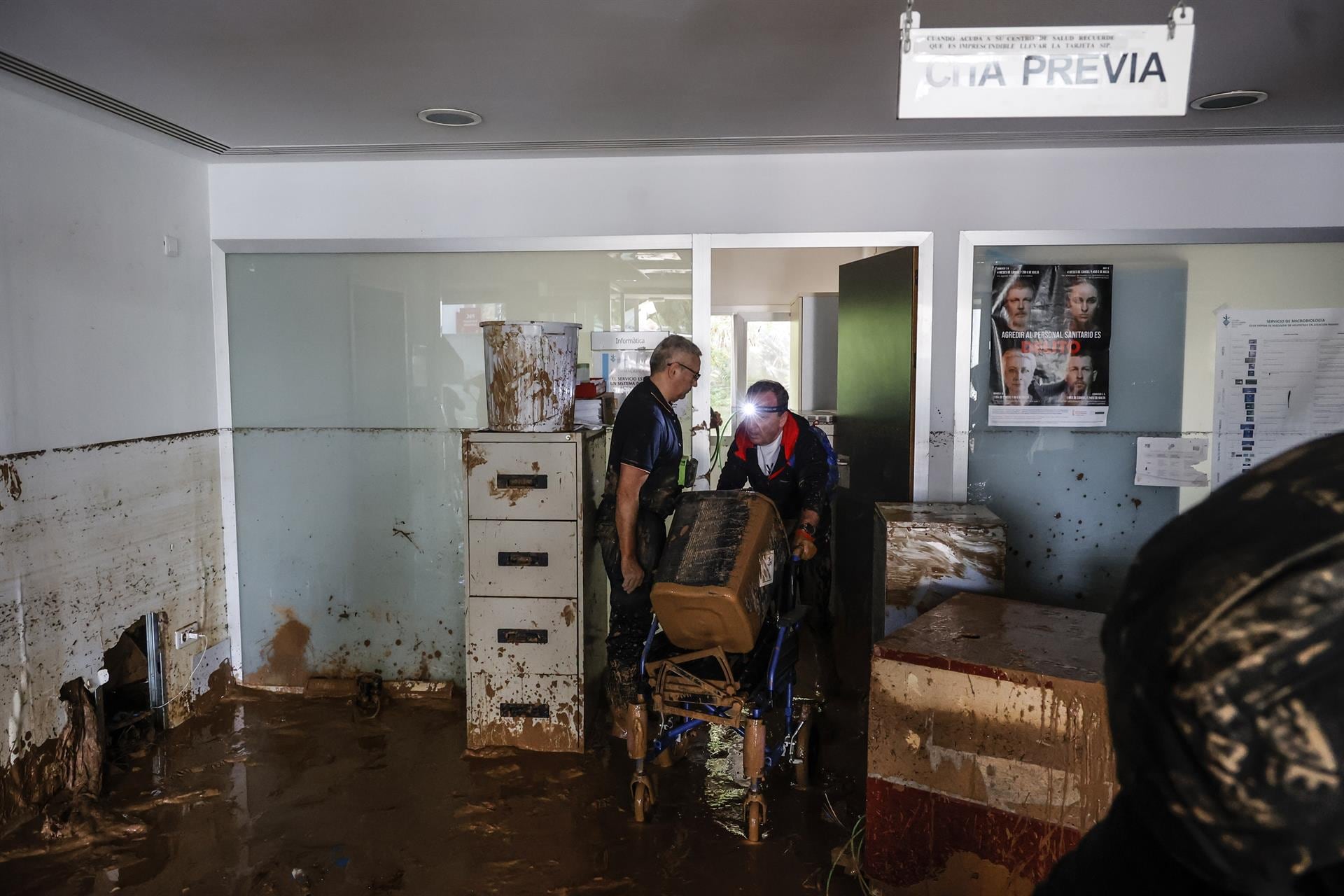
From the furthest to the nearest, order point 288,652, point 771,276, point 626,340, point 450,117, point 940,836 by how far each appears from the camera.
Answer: point 771,276 < point 288,652 < point 626,340 < point 450,117 < point 940,836

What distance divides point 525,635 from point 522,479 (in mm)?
621

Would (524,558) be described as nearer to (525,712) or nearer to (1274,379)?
(525,712)

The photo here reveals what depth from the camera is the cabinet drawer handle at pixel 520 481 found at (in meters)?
3.18

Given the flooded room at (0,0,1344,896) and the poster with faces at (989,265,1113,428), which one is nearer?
the flooded room at (0,0,1344,896)

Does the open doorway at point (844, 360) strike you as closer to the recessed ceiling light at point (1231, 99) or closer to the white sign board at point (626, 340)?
the white sign board at point (626, 340)

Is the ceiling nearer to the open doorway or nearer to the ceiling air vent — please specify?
the ceiling air vent

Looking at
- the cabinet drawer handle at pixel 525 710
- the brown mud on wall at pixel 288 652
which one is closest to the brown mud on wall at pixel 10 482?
the brown mud on wall at pixel 288 652

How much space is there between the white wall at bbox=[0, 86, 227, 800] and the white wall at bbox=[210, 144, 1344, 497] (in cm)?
52

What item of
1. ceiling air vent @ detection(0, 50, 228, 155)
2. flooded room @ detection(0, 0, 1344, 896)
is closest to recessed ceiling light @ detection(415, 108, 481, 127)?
flooded room @ detection(0, 0, 1344, 896)

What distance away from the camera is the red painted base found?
68.7 inches

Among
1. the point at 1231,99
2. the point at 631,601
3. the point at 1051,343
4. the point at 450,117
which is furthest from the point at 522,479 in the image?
the point at 1231,99

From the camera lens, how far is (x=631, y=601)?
3.17 meters

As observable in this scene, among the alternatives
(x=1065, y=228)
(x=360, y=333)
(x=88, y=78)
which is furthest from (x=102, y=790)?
(x=1065, y=228)

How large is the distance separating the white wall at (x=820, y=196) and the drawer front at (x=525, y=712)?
6.02 feet
